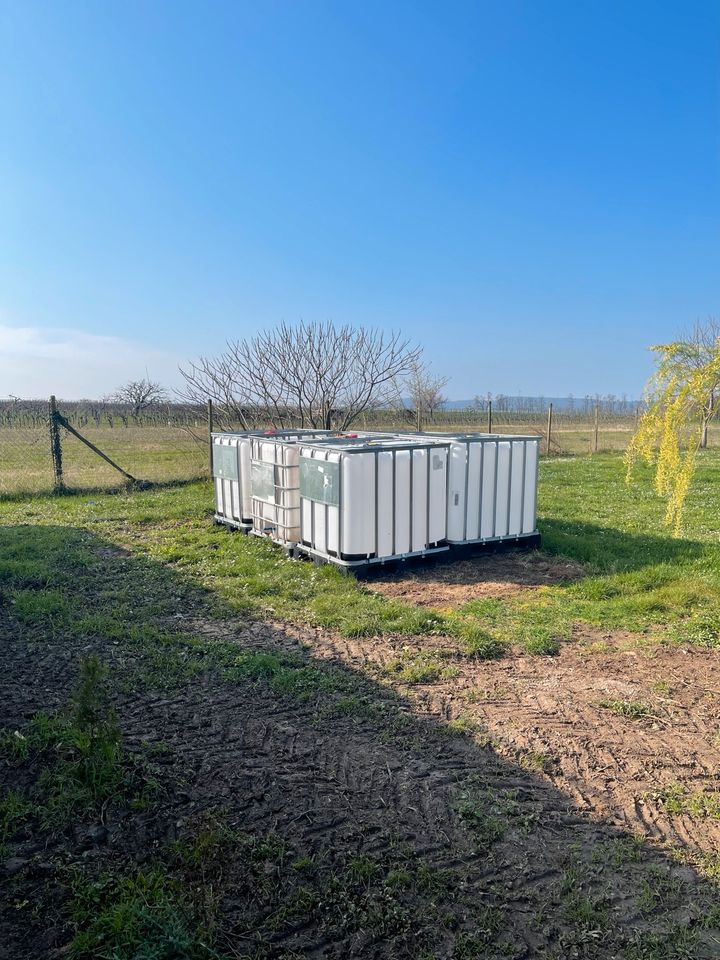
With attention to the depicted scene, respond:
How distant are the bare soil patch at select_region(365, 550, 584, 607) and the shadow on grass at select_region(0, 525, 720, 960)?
2071 mm

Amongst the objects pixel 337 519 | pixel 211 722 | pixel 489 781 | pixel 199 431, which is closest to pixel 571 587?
pixel 337 519

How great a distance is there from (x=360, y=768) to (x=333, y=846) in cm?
62

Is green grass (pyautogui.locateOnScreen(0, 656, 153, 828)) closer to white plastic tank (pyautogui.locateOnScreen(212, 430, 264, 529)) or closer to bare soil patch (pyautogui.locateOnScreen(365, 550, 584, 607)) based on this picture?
bare soil patch (pyautogui.locateOnScreen(365, 550, 584, 607))

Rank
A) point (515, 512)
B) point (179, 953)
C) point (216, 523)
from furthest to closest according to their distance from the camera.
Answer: point (216, 523) → point (515, 512) → point (179, 953)

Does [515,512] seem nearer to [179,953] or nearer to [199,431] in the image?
[179,953]

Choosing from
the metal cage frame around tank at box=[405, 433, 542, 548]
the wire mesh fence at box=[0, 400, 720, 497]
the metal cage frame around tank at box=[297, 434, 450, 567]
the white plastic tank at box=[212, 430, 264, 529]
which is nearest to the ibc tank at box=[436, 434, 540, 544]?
the metal cage frame around tank at box=[405, 433, 542, 548]

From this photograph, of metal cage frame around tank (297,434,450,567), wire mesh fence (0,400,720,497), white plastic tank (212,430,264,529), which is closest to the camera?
metal cage frame around tank (297,434,450,567)

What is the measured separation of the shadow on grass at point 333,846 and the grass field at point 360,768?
0.4 inches

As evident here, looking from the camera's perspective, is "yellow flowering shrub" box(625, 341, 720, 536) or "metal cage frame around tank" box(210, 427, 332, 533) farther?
"metal cage frame around tank" box(210, 427, 332, 533)

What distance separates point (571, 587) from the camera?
265 inches

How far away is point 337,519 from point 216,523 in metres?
3.54

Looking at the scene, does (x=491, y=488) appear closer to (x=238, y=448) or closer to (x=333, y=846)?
(x=238, y=448)

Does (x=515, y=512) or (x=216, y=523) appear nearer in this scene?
(x=515, y=512)

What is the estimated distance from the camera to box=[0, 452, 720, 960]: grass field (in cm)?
246
